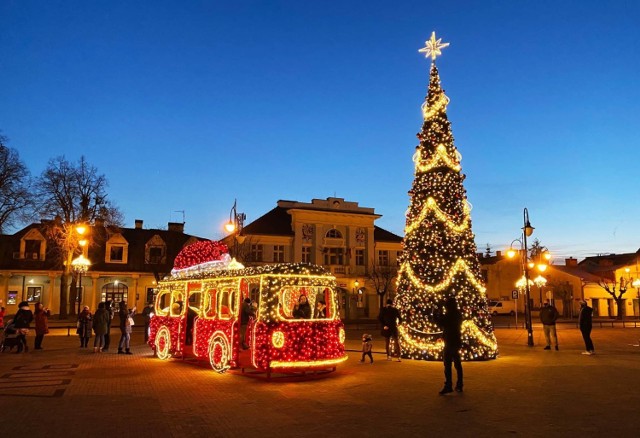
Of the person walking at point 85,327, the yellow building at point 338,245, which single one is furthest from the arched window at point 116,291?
the person walking at point 85,327

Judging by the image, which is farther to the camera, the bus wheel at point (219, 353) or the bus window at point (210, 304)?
the bus window at point (210, 304)

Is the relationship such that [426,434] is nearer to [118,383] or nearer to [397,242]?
[118,383]

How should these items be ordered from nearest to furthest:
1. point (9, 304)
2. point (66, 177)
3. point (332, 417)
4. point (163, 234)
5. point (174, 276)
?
1. point (332, 417)
2. point (174, 276)
3. point (66, 177)
4. point (9, 304)
5. point (163, 234)

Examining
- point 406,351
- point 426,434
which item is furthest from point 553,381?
point 426,434

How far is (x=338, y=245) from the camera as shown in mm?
48750

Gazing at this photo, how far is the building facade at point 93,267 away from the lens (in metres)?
40.9

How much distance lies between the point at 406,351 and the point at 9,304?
3651 centimetres

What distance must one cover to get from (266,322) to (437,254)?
6.23 meters

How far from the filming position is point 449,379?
397 inches

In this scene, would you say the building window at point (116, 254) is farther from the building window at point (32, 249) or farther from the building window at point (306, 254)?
the building window at point (306, 254)

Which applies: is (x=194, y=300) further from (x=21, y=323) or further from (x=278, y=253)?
(x=21, y=323)

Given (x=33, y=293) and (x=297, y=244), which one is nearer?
(x=33, y=293)

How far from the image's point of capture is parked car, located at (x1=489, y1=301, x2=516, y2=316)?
58.4 meters

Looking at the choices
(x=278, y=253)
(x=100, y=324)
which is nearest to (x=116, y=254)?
(x=278, y=253)
